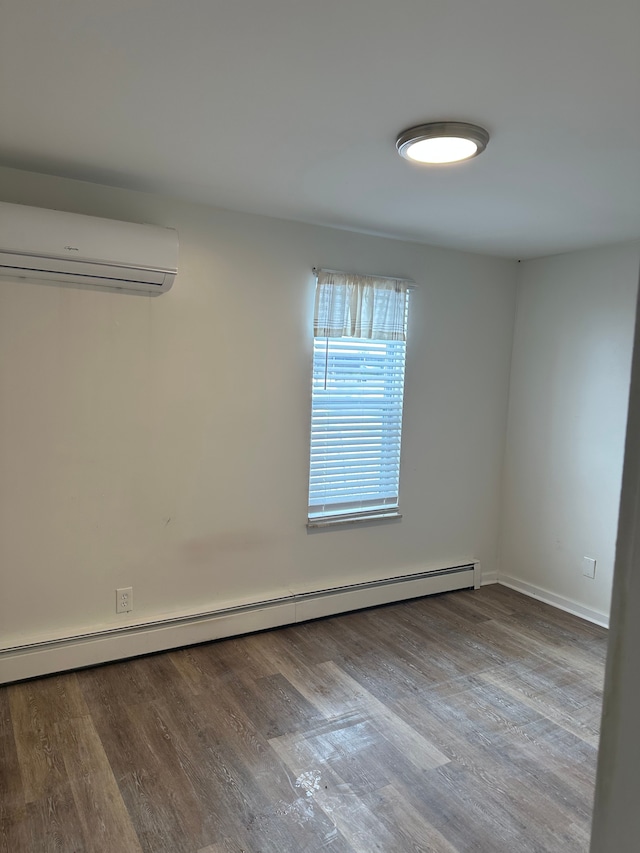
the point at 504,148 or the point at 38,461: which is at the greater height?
the point at 504,148

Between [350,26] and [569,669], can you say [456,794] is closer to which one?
[569,669]

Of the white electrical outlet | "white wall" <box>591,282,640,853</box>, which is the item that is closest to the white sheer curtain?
the white electrical outlet

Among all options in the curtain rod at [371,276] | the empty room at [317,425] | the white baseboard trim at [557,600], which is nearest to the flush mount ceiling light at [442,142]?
the empty room at [317,425]

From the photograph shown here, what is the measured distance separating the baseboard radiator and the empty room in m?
0.02

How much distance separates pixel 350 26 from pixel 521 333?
3170mm

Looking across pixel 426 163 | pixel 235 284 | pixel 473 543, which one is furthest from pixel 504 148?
pixel 473 543

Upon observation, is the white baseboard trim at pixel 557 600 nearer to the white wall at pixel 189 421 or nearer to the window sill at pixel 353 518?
the white wall at pixel 189 421

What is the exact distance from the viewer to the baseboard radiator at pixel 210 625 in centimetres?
283

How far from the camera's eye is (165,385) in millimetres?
3066

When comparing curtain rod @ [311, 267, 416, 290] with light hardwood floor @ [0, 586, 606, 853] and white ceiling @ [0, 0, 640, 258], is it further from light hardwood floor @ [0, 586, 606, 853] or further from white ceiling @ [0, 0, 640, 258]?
light hardwood floor @ [0, 586, 606, 853]

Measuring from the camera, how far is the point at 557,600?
404cm

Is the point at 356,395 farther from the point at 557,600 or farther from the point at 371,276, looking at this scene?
the point at 557,600

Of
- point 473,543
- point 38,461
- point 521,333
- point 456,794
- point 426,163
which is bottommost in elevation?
point 456,794

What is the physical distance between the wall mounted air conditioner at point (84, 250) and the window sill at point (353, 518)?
168cm
